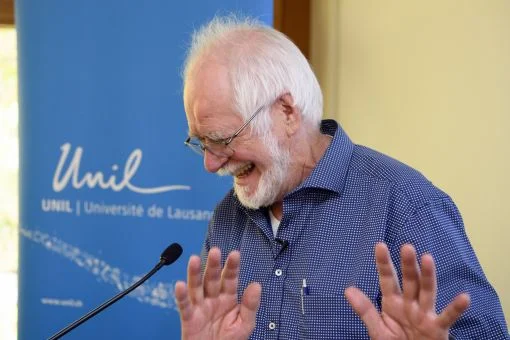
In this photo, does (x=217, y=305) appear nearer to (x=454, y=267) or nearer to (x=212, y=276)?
(x=212, y=276)

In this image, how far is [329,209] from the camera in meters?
1.53

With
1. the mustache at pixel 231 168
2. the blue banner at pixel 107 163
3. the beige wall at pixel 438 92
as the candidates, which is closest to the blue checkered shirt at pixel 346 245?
the mustache at pixel 231 168

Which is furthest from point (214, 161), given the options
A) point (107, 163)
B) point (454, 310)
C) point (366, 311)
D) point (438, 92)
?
point (438, 92)

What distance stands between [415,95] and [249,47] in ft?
4.25

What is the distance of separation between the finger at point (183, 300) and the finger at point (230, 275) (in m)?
0.08

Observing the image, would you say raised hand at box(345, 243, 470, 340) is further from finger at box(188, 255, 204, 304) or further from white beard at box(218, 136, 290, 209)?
white beard at box(218, 136, 290, 209)

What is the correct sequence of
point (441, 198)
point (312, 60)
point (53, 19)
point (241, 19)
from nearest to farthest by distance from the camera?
point (441, 198) → point (241, 19) → point (53, 19) → point (312, 60)

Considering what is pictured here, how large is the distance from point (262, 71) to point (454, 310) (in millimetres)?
721

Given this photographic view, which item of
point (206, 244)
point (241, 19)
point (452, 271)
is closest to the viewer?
point (452, 271)

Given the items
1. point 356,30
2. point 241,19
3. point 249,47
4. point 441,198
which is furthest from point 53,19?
point 441,198

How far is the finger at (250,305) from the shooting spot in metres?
1.35

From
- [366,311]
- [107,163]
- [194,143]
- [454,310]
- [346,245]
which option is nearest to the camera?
[454,310]

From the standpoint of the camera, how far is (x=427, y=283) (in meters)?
1.11

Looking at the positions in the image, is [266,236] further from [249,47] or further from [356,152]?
[249,47]
